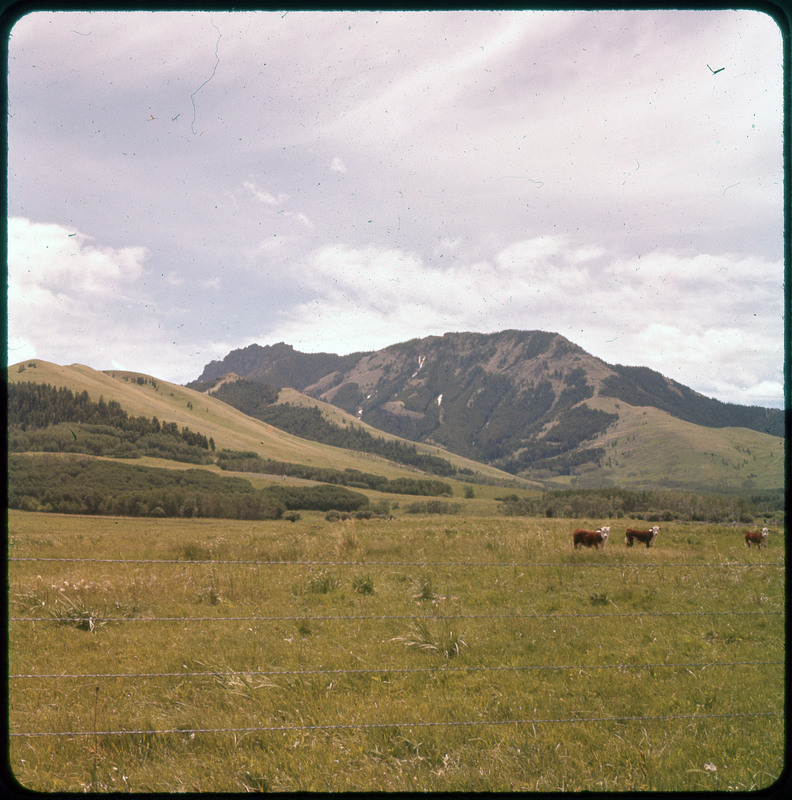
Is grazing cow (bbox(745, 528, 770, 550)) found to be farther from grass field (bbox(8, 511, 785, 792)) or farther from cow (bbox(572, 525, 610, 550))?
grass field (bbox(8, 511, 785, 792))

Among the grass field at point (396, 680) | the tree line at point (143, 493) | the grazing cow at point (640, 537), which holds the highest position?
the grass field at point (396, 680)

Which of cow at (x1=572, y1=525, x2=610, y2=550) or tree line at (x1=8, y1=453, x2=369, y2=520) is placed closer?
cow at (x1=572, y1=525, x2=610, y2=550)

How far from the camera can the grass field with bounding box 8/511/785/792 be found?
4.41m

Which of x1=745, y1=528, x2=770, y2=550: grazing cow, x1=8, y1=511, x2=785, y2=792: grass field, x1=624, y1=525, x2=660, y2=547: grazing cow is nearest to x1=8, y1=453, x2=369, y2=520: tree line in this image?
x1=624, y1=525, x2=660, y2=547: grazing cow

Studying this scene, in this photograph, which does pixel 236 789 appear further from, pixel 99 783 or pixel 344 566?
pixel 344 566

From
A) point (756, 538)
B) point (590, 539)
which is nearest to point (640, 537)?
point (590, 539)

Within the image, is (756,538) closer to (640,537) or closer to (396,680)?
(640,537)

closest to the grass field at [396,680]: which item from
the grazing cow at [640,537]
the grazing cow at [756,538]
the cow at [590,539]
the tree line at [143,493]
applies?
the cow at [590,539]

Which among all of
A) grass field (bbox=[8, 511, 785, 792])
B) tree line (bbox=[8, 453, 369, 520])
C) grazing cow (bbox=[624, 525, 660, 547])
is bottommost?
tree line (bbox=[8, 453, 369, 520])

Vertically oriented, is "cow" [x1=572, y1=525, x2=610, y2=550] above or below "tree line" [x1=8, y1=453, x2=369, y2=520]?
above

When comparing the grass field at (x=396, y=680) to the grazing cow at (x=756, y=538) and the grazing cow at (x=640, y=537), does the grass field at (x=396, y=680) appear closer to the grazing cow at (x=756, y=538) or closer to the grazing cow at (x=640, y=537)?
the grazing cow at (x=640, y=537)

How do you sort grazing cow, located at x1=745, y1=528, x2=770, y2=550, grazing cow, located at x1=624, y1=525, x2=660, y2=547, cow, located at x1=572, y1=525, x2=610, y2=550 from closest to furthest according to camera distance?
cow, located at x1=572, y1=525, x2=610, y2=550 → grazing cow, located at x1=745, y1=528, x2=770, y2=550 → grazing cow, located at x1=624, y1=525, x2=660, y2=547

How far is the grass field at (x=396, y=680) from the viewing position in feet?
14.5

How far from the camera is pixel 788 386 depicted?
13.4 feet
